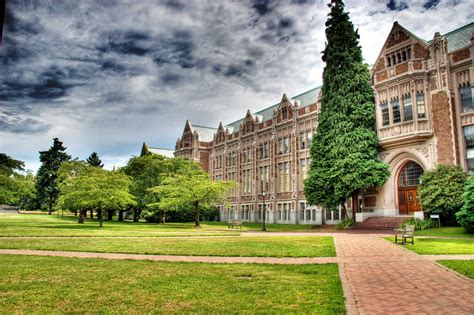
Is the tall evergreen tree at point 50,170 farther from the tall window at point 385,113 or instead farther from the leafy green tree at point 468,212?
the leafy green tree at point 468,212

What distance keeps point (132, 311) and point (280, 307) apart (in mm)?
2560

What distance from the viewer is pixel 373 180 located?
117 ft

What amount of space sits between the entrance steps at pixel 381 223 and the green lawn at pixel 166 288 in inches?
980

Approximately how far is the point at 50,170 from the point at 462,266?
257ft

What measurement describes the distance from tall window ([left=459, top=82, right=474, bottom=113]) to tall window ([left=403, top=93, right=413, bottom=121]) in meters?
4.18

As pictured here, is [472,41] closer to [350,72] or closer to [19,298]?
[350,72]

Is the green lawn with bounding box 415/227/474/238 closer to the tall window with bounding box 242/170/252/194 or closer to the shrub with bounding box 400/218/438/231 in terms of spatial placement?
the shrub with bounding box 400/218/438/231

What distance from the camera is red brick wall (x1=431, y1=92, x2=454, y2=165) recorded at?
32.6 meters

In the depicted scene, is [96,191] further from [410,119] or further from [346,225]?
[410,119]

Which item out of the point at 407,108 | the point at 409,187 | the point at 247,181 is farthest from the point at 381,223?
the point at 247,181

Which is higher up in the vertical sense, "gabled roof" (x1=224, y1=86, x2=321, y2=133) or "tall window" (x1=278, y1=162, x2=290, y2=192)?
"gabled roof" (x1=224, y1=86, x2=321, y2=133)

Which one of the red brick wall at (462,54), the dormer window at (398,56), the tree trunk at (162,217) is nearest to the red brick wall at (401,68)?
the dormer window at (398,56)

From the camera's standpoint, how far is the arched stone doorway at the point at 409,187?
36.4 metres

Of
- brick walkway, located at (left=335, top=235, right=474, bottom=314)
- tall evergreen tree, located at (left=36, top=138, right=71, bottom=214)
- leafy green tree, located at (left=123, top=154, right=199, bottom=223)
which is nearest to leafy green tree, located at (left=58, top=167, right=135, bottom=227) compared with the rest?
leafy green tree, located at (left=123, top=154, right=199, bottom=223)
